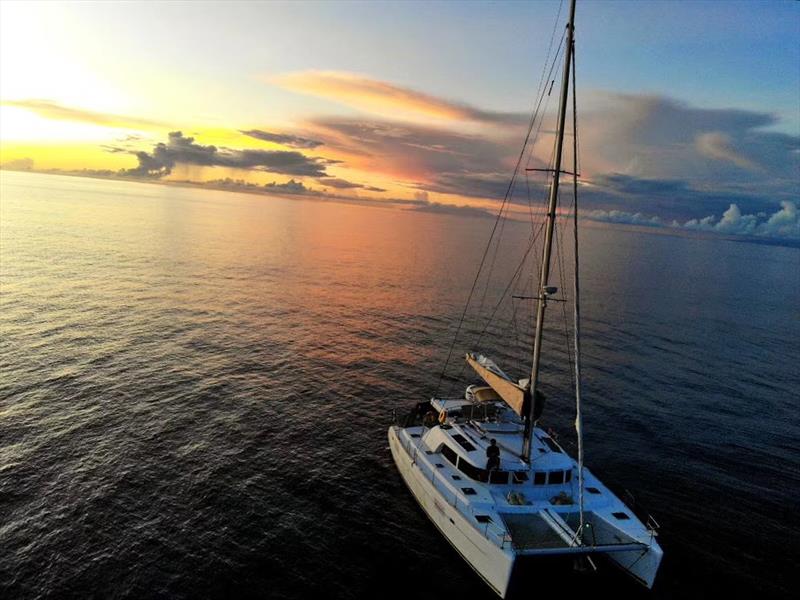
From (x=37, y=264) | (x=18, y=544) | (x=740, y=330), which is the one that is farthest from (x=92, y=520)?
(x=740, y=330)

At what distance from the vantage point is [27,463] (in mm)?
27312

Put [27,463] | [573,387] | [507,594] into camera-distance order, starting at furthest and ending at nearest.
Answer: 1. [573,387]
2. [27,463]
3. [507,594]

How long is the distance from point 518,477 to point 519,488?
528 millimetres

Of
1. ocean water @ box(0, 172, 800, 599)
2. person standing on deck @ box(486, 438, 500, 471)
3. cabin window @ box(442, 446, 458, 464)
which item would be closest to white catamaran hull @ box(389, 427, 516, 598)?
ocean water @ box(0, 172, 800, 599)

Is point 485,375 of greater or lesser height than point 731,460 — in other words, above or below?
above

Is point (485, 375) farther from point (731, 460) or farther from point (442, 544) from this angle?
point (731, 460)

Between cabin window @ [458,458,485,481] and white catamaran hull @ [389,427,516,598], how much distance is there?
75.9 inches

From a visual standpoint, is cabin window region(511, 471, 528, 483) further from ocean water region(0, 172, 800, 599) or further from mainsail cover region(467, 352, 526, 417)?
ocean water region(0, 172, 800, 599)

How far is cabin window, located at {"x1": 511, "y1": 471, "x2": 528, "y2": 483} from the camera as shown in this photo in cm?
2430

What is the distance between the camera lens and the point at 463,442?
2670cm

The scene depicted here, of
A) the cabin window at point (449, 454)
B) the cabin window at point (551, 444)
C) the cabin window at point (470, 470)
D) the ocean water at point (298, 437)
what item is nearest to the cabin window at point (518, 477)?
the cabin window at point (470, 470)

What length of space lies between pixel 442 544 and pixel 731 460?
23646 millimetres

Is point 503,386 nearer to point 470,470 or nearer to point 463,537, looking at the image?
point 470,470

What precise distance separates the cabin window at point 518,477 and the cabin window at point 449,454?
3180 millimetres
